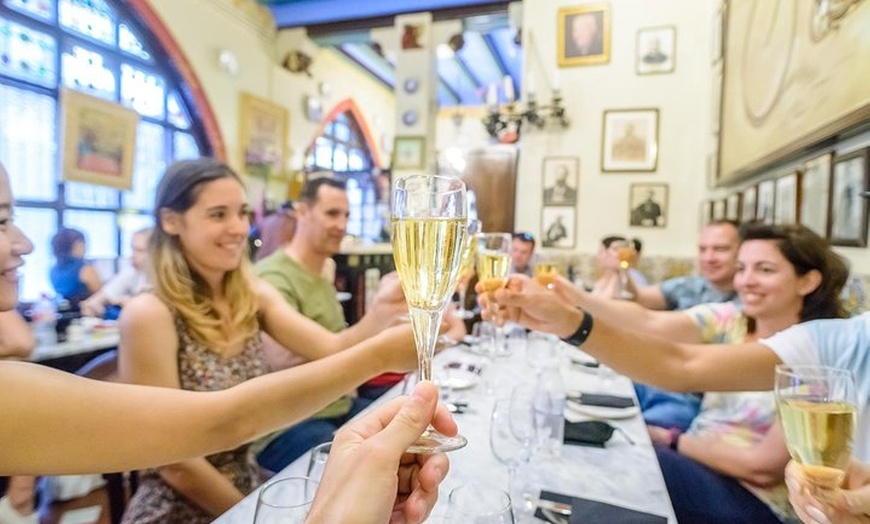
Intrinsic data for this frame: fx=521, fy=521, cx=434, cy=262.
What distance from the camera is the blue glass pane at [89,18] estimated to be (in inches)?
187

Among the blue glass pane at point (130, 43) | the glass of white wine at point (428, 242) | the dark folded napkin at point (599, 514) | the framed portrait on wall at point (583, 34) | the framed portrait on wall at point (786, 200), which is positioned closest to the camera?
the glass of white wine at point (428, 242)

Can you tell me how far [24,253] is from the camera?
89cm

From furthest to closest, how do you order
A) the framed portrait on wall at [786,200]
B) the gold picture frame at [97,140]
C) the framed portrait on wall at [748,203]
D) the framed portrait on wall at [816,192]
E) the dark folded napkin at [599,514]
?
the gold picture frame at [97,140] → the framed portrait on wall at [748,203] → the framed portrait on wall at [786,200] → the framed portrait on wall at [816,192] → the dark folded napkin at [599,514]

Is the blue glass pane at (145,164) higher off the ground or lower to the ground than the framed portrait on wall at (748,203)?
higher

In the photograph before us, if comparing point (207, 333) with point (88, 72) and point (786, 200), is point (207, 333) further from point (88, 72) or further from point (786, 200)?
point (88, 72)

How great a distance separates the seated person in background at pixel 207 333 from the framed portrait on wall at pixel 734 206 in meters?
2.82

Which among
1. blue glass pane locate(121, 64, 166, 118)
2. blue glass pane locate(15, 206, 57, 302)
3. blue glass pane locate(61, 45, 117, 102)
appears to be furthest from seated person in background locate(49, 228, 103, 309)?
blue glass pane locate(121, 64, 166, 118)

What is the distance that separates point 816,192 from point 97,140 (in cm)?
547

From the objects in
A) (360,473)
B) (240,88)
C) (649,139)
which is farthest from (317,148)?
(360,473)

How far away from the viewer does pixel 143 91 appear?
5.48 m

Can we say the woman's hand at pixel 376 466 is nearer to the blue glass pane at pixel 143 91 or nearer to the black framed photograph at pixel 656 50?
the black framed photograph at pixel 656 50

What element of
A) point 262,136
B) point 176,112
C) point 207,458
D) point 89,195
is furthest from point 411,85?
point 207,458

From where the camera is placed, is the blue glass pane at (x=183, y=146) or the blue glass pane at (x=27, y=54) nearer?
the blue glass pane at (x=27, y=54)

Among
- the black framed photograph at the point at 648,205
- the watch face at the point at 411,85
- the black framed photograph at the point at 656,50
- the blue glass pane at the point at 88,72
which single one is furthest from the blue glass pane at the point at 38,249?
the black framed photograph at the point at 656,50
